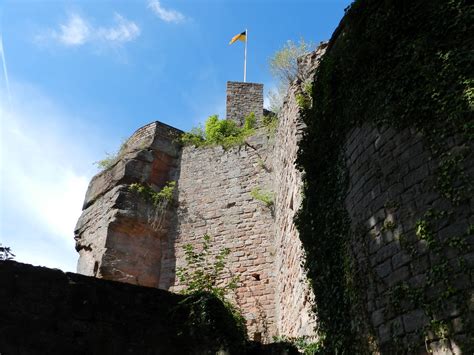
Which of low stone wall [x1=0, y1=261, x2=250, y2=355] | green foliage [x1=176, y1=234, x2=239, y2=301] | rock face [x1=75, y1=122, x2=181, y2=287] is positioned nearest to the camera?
low stone wall [x1=0, y1=261, x2=250, y2=355]

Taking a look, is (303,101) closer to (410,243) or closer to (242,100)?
(410,243)

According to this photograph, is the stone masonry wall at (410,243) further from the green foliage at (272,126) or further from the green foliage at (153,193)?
the green foliage at (153,193)

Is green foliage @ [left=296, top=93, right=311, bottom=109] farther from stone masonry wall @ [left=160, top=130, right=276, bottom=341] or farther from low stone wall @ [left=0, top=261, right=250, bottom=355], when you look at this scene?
stone masonry wall @ [left=160, top=130, right=276, bottom=341]

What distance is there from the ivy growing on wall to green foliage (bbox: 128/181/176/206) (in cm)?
604

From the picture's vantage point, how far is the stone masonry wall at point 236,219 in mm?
10414

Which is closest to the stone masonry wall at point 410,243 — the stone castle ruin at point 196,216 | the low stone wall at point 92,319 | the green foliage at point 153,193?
the low stone wall at point 92,319

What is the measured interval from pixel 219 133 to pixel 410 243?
9.34m

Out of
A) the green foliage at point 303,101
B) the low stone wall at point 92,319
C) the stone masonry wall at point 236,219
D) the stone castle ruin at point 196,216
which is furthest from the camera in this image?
the stone masonry wall at point 236,219

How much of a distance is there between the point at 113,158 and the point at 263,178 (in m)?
4.04

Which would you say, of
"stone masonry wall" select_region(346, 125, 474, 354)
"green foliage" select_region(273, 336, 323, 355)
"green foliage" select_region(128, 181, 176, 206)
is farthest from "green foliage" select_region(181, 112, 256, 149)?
"stone masonry wall" select_region(346, 125, 474, 354)

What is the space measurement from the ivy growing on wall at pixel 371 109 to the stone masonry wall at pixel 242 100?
8.35 meters

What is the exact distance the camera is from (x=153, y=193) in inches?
482

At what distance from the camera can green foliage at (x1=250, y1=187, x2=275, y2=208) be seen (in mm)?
11312

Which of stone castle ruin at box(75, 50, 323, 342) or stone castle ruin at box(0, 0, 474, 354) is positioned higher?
stone castle ruin at box(75, 50, 323, 342)
